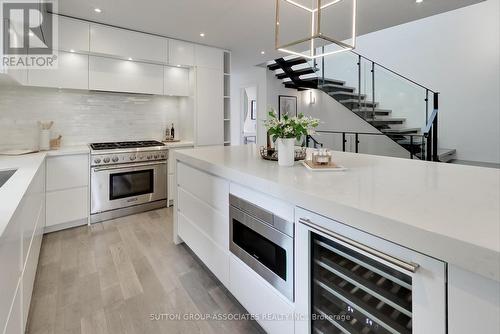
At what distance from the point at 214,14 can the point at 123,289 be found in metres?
3.00

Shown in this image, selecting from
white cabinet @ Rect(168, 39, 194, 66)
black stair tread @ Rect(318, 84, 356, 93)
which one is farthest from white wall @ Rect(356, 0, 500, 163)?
white cabinet @ Rect(168, 39, 194, 66)

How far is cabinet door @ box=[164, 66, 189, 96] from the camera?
4.10 m

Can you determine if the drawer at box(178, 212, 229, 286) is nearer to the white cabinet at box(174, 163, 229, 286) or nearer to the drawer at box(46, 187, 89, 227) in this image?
the white cabinet at box(174, 163, 229, 286)

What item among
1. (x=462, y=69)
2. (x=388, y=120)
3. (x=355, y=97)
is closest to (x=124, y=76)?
(x=355, y=97)

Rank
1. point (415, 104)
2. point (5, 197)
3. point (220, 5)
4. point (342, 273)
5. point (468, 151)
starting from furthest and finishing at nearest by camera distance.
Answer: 1. point (468, 151)
2. point (415, 104)
3. point (220, 5)
4. point (5, 197)
5. point (342, 273)

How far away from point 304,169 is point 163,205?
9.43ft

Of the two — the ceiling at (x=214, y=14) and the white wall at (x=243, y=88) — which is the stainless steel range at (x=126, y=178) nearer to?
the ceiling at (x=214, y=14)

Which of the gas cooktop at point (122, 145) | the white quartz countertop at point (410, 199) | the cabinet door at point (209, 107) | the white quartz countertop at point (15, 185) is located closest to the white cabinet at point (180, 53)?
the cabinet door at point (209, 107)

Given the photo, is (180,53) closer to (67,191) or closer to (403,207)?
(67,191)

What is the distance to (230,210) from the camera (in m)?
1.77

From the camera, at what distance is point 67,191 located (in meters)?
3.16

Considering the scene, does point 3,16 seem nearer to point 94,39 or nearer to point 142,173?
point 94,39

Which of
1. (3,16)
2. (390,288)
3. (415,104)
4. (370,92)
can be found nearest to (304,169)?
(390,288)

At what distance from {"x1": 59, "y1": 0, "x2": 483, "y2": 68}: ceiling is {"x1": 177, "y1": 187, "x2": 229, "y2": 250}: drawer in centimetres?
204
